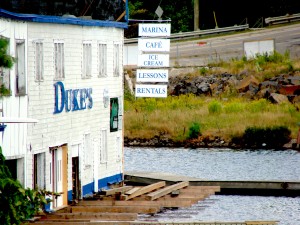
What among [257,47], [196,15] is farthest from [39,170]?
[196,15]

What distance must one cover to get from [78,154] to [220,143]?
32.5 meters

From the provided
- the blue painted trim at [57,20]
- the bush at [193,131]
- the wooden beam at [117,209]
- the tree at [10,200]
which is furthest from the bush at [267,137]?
the tree at [10,200]

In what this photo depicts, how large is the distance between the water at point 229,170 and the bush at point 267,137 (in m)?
1.40

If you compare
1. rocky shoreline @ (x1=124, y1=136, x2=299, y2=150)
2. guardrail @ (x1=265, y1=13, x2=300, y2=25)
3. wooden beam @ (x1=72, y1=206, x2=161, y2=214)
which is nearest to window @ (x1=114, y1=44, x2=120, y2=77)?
wooden beam @ (x1=72, y1=206, x2=161, y2=214)

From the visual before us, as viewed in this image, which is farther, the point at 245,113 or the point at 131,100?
the point at 131,100

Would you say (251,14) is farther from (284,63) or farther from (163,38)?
(163,38)

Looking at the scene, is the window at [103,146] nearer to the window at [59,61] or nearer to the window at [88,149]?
the window at [88,149]

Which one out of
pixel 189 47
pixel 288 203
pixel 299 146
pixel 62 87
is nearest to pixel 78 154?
pixel 62 87

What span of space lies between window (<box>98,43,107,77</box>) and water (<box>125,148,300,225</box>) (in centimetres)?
530

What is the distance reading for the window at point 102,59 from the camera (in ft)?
162

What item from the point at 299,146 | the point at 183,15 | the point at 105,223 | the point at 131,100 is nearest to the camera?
the point at 105,223

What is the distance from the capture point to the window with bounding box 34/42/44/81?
42688mm

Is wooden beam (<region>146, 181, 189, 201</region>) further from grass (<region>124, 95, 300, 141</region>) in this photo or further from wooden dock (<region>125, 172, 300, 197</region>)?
grass (<region>124, 95, 300, 141</region>)

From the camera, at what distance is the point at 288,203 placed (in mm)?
54219
